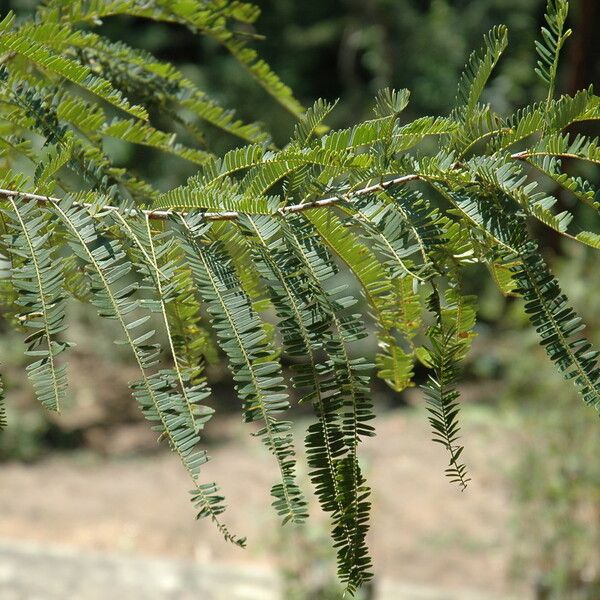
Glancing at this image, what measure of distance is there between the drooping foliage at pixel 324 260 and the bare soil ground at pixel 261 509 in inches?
108

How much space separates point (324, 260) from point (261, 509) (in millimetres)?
4237

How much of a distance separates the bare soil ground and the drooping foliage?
2.75 meters

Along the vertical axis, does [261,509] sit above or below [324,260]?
below

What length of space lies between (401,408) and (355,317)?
617cm

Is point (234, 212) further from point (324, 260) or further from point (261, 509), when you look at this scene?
point (261, 509)

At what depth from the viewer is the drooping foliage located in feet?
3.09

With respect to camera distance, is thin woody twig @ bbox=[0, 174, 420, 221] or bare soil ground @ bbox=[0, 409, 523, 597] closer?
thin woody twig @ bbox=[0, 174, 420, 221]

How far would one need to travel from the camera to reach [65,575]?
4254mm

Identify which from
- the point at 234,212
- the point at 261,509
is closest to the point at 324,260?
the point at 234,212

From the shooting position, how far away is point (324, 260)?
38.7 inches

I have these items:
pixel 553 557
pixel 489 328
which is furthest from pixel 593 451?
pixel 489 328

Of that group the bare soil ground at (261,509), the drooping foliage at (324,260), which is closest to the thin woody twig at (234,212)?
the drooping foliage at (324,260)

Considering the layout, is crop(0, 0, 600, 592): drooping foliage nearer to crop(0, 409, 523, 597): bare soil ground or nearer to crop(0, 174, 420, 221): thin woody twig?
crop(0, 174, 420, 221): thin woody twig

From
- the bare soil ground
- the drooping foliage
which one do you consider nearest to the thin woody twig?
the drooping foliage
